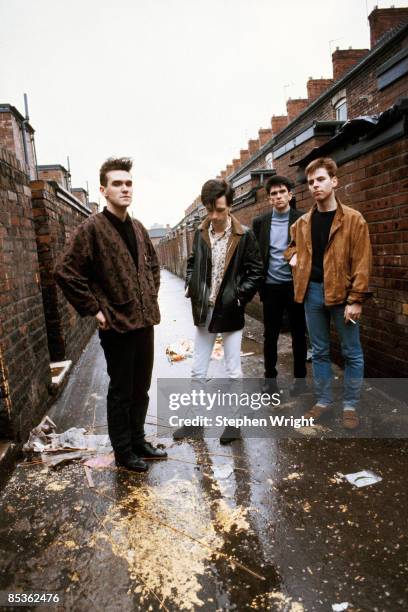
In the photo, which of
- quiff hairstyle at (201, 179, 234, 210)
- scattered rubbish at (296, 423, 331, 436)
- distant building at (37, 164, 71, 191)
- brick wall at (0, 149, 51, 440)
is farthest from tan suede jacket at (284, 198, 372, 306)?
distant building at (37, 164, 71, 191)

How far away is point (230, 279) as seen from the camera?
10.1 feet

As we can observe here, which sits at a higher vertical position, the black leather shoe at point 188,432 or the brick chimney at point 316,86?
the brick chimney at point 316,86

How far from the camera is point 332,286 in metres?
2.98

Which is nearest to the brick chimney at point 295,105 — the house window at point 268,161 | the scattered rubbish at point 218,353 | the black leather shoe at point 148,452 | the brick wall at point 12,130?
the house window at point 268,161

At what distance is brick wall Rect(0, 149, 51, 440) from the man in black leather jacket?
1433mm

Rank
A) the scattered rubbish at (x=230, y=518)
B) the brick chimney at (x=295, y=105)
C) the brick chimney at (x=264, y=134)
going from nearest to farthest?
the scattered rubbish at (x=230, y=518), the brick chimney at (x=295, y=105), the brick chimney at (x=264, y=134)

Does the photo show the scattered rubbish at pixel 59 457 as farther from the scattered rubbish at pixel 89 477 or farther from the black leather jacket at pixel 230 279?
the black leather jacket at pixel 230 279

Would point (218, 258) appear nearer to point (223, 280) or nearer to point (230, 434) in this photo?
point (223, 280)

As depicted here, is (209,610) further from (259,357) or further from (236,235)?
(259,357)

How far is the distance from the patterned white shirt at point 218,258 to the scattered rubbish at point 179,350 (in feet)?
8.49

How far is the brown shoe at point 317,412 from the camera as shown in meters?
3.23

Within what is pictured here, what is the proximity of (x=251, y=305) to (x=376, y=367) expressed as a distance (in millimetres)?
4947

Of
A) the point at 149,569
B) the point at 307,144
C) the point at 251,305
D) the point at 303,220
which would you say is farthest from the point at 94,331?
the point at 149,569

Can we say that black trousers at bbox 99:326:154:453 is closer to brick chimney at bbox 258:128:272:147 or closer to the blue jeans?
the blue jeans
